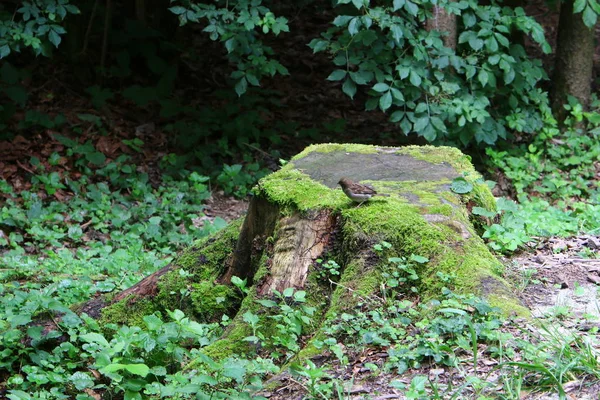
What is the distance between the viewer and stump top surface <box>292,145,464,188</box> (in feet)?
14.7

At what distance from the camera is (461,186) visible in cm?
424

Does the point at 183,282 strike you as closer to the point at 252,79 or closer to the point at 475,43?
the point at 252,79

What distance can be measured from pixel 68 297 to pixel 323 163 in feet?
6.49

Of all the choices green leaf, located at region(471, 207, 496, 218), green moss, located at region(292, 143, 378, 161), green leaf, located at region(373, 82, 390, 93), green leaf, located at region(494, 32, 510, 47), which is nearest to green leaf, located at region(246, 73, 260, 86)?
green leaf, located at region(373, 82, 390, 93)

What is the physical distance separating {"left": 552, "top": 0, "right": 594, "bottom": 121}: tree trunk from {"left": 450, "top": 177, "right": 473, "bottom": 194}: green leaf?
5.06 meters

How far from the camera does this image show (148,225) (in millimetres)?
7199

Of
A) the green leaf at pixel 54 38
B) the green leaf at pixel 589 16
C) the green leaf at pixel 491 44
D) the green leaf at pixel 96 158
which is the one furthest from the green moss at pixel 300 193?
the green leaf at pixel 96 158

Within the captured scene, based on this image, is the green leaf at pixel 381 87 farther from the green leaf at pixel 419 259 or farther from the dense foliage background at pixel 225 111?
the green leaf at pixel 419 259

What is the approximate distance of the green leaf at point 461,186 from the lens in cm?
421

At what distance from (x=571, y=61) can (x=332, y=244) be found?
19.5 feet

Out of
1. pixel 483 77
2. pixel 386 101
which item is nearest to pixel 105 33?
pixel 386 101

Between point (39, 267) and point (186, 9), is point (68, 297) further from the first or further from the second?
point (186, 9)

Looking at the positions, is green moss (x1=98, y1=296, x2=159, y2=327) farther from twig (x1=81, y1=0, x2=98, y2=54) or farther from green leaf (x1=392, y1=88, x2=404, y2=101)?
twig (x1=81, y1=0, x2=98, y2=54)

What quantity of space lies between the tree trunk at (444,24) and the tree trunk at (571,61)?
1653mm
